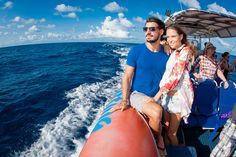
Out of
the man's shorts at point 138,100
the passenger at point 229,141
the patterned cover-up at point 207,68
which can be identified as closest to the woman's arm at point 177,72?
the man's shorts at point 138,100

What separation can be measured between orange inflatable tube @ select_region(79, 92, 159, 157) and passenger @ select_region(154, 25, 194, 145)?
46cm

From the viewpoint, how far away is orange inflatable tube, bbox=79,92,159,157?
209cm

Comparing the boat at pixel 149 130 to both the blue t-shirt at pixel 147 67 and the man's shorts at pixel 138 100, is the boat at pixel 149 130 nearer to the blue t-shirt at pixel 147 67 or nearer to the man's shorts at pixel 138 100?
the man's shorts at pixel 138 100

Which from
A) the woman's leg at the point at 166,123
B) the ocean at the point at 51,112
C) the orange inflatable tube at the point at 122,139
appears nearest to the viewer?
the orange inflatable tube at the point at 122,139

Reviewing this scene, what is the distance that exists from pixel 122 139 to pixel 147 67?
3.36 feet

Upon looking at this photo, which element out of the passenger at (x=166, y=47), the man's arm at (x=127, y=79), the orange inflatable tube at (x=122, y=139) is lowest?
the orange inflatable tube at (x=122, y=139)

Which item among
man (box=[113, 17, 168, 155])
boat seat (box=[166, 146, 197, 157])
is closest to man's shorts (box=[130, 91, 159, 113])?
man (box=[113, 17, 168, 155])

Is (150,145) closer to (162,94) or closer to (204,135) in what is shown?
(162,94)

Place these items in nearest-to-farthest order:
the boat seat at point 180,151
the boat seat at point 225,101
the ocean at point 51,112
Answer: the boat seat at point 180,151 < the boat seat at point 225,101 < the ocean at point 51,112

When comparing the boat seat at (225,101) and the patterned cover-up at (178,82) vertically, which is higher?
the patterned cover-up at (178,82)

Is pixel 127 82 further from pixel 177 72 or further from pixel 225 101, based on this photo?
pixel 225 101

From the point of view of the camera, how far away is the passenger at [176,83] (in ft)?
8.75

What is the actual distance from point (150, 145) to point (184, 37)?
1.39 m

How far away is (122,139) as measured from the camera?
2201 millimetres
